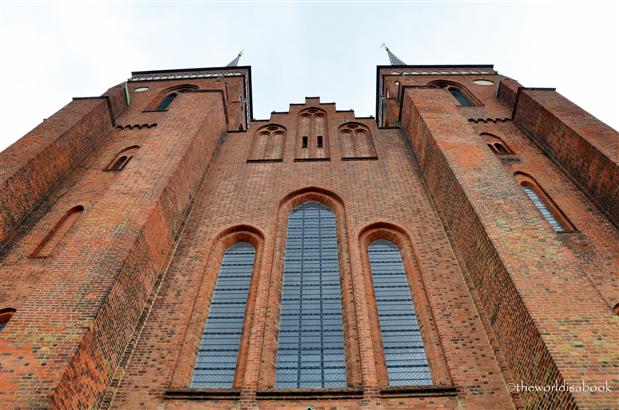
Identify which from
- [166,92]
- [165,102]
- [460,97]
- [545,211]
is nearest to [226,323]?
[545,211]

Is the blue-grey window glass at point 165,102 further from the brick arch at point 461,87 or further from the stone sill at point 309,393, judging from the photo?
the stone sill at point 309,393

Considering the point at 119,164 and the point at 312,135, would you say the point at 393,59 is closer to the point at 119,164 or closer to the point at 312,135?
the point at 312,135

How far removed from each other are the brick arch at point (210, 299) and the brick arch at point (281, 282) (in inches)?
13.2

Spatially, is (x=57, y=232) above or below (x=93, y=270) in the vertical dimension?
above

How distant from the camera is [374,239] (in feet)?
34.6

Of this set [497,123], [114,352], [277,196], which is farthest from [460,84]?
[114,352]

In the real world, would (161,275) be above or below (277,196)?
below

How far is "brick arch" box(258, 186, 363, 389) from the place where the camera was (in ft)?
23.7

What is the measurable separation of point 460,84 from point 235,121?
902 centimetres

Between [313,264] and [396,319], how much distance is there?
86.3 inches

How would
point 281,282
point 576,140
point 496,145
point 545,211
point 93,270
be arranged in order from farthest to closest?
point 496,145
point 576,140
point 545,211
point 281,282
point 93,270

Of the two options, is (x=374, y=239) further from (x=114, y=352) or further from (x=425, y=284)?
(x=114, y=352)

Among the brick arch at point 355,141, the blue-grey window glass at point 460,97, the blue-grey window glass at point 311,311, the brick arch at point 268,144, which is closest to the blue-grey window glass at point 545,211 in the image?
the brick arch at point 355,141

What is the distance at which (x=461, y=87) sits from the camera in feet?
60.5
